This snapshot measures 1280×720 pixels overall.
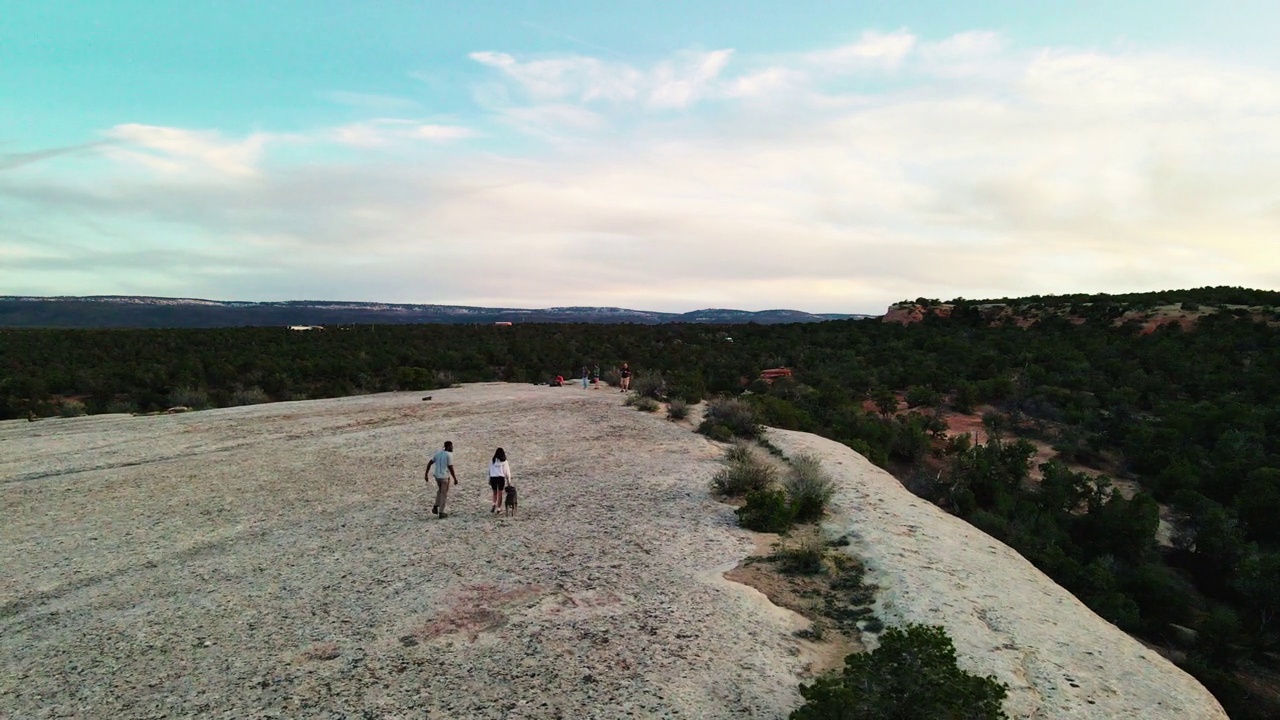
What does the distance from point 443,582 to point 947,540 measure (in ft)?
23.9

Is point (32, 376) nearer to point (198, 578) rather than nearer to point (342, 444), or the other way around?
point (342, 444)

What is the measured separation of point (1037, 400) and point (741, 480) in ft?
60.5

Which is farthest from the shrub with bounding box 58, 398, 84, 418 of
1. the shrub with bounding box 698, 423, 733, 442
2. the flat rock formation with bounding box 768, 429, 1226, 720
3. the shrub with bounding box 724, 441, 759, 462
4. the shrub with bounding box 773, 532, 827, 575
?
the flat rock formation with bounding box 768, 429, 1226, 720

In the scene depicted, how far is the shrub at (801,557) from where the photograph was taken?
339 inches

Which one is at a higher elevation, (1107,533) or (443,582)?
(443,582)

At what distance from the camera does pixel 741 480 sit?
11.9 meters

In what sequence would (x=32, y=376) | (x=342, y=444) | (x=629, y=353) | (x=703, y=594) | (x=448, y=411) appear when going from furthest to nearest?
(x=629, y=353), (x=32, y=376), (x=448, y=411), (x=342, y=444), (x=703, y=594)

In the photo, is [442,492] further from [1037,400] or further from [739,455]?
[1037,400]

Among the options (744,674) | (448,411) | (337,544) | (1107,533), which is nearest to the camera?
(744,674)

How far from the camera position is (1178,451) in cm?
1862

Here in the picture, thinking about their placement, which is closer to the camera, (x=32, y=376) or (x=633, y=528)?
(x=633, y=528)

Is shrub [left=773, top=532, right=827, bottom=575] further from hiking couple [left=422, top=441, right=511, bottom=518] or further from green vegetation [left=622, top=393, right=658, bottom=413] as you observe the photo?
green vegetation [left=622, top=393, right=658, bottom=413]

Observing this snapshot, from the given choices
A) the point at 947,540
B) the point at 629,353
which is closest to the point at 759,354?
the point at 629,353

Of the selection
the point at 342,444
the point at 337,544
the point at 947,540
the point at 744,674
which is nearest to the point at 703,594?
the point at 744,674
